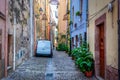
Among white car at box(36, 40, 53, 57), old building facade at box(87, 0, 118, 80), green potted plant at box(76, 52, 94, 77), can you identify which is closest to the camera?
old building facade at box(87, 0, 118, 80)

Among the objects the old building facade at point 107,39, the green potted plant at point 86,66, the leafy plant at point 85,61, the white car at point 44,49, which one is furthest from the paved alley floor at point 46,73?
the white car at point 44,49

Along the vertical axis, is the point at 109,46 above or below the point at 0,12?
below

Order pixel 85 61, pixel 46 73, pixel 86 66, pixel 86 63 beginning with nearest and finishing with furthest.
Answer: pixel 86 63, pixel 86 66, pixel 85 61, pixel 46 73

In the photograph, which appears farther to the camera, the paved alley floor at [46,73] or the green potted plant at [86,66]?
the green potted plant at [86,66]

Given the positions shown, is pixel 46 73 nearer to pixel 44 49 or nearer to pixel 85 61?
pixel 85 61

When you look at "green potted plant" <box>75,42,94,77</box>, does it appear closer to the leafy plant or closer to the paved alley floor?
the leafy plant

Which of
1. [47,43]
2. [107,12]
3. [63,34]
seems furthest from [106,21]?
[63,34]

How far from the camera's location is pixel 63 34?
35219 millimetres

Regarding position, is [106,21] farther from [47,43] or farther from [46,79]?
[47,43]

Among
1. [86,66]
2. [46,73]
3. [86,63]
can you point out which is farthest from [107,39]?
[46,73]

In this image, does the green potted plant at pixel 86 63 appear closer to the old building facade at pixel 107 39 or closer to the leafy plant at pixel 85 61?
the leafy plant at pixel 85 61

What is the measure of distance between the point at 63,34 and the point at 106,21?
88.2 ft

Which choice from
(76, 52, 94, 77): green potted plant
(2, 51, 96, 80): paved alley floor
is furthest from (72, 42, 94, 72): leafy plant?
(2, 51, 96, 80): paved alley floor

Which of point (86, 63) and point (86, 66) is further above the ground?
point (86, 63)
